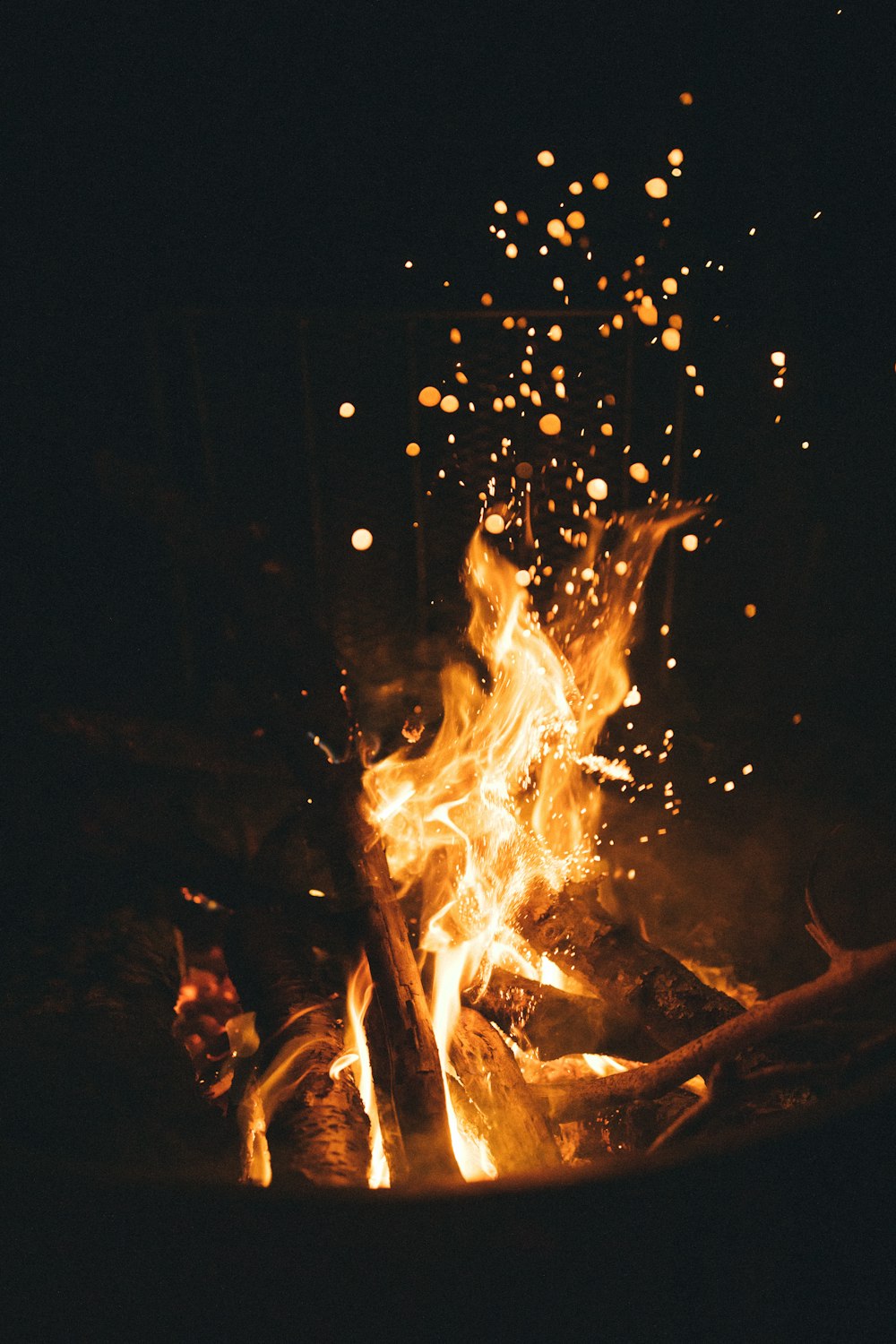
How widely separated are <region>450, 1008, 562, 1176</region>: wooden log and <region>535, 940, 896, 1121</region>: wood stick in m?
0.08

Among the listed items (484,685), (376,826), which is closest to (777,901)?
(484,685)

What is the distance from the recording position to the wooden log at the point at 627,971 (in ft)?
6.47

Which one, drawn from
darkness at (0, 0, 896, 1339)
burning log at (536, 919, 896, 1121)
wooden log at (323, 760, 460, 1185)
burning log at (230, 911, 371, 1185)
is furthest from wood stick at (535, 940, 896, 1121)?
darkness at (0, 0, 896, 1339)

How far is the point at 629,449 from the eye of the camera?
3.10 m

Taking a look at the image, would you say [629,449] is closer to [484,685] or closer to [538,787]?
[484,685]

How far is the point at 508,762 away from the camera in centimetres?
260

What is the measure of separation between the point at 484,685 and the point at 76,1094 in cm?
177

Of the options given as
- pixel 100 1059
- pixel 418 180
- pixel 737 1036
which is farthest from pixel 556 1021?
pixel 418 180

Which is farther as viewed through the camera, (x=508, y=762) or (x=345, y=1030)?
(x=508, y=762)

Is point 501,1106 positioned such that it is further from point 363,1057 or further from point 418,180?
point 418,180

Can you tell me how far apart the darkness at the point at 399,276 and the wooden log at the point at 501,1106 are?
1.38 meters

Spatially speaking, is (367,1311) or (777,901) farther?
(777,901)

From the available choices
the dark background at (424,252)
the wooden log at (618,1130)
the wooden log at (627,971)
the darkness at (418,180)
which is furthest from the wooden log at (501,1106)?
the darkness at (418,180)

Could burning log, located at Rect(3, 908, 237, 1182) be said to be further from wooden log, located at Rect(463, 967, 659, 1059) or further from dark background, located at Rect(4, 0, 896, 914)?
dark background, located at Rect(4, 0, 896, 914)
